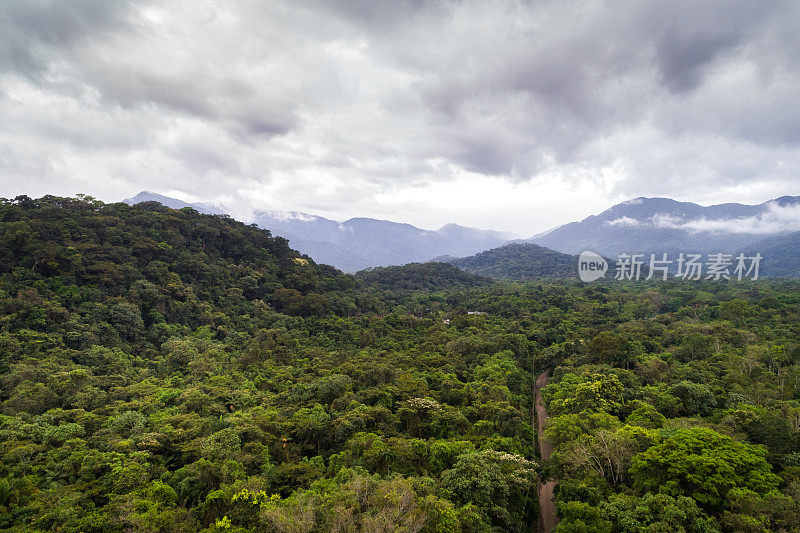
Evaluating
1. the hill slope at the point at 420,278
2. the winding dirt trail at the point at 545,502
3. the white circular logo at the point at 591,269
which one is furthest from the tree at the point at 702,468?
the white circular logo at the point at 591,269

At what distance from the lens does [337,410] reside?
18812 millimetres

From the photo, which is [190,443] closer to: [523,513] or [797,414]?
[523,513]

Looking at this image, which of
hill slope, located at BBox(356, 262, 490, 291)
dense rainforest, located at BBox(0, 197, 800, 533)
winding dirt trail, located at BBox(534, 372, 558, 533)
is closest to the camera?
dense rainforest, located at BBox(0, 197, 800, 533)

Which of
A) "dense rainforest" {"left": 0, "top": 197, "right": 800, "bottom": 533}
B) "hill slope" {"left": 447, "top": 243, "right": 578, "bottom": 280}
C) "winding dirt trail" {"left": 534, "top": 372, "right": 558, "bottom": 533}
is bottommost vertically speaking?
"winding dirt trail" {"left": 534, "top": 372, "right": 558, "bottom": 533}

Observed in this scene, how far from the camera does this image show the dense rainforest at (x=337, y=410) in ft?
35.1

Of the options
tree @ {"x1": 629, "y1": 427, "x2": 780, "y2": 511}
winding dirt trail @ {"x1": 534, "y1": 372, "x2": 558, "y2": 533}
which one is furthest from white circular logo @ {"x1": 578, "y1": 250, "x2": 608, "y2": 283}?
tree @ {"x1": 629, "y1": 427, "x2": 780, "y2": 511}

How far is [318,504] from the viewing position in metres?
10.5

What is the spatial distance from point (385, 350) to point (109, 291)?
85.6 feet

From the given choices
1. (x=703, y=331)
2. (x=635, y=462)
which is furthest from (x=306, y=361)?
(x=703, y=331)

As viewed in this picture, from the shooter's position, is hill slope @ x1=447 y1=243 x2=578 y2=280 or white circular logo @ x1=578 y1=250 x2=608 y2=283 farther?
hill slope @ x1=447 y1=243 x2=578 y2=280

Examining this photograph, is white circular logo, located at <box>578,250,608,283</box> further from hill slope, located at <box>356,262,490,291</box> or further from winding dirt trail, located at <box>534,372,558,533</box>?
winding dirt trail, located at <box>534,372,558,533</box>

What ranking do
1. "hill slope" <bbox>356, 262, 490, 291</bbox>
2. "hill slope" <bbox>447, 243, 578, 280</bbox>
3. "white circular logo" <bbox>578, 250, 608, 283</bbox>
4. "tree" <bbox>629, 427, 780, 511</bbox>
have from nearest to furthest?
"tree" <bbox>629, 427, 780, 511</bbox>
"hill slope" <bbox>356, 262, 490, 291</bbox>
"white circular logo" <bbox>578, 250, 608, 283</bbox>
"hill slope" <bbox>447, 243, 578, 280</bbox>

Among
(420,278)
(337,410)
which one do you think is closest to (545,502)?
(337,410)

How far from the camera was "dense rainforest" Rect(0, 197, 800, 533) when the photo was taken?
10.7m
